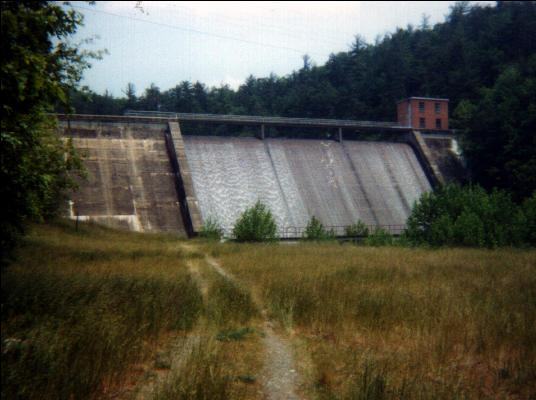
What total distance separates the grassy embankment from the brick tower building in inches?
1799

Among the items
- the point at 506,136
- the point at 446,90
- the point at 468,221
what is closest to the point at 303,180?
the point at 468,221

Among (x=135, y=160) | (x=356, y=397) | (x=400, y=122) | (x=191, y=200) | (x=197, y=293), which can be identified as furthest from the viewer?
(x=400, y=122)

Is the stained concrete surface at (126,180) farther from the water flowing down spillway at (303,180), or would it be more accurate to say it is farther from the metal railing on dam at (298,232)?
the metal railing on dam at (298,232)

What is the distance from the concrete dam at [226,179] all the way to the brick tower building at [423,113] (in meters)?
Answer: 7.00

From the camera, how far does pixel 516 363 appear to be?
19.2 feet

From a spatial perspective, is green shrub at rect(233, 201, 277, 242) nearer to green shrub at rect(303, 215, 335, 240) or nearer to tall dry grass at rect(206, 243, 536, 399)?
green shrub at rect(303, 215, 335, 240)

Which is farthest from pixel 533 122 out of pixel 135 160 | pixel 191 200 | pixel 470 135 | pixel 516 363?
pixel 516 363

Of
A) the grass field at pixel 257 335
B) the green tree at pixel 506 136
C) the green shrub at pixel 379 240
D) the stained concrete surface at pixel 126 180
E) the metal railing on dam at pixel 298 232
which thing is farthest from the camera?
the green tree at pixel 506 136

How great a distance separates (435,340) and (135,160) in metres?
31.9

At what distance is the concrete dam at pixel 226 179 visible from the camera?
31156 millimetres

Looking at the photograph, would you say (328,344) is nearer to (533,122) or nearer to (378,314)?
(378,314)

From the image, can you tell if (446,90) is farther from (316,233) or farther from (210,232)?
(210,232)

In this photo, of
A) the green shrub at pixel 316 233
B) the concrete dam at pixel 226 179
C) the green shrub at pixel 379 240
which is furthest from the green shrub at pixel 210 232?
the green shrub at pixel 379 240

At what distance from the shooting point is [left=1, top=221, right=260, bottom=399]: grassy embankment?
464 centimetres
